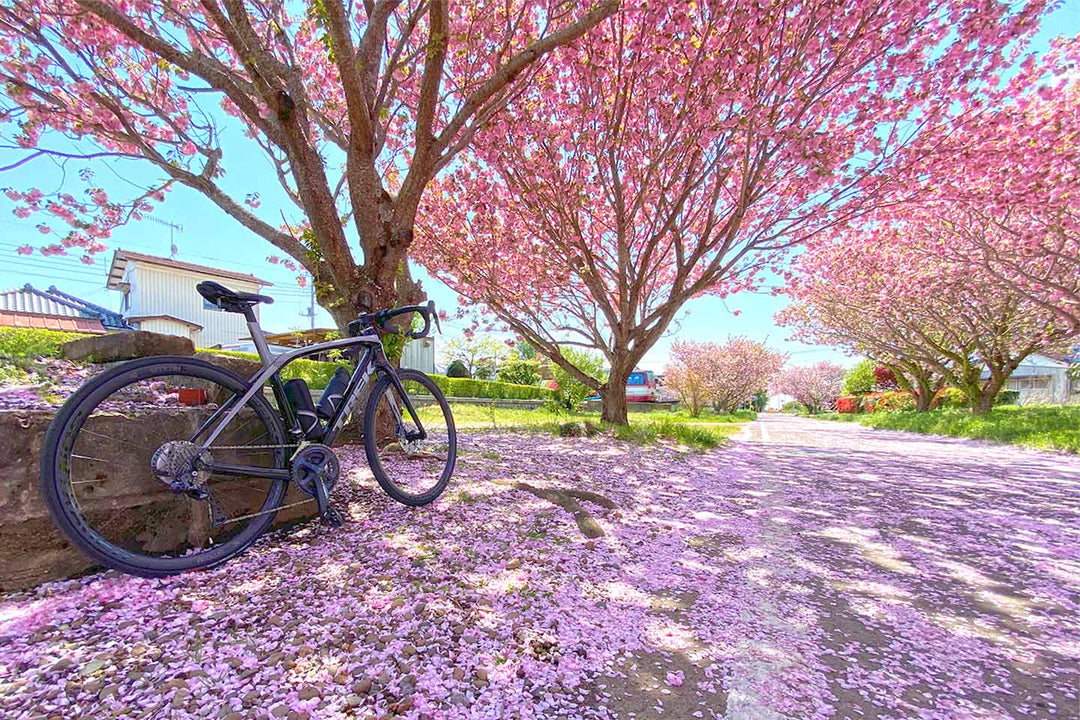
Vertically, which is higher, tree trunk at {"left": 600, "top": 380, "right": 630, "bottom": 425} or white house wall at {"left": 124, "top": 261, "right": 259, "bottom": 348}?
white house wall at {"left": 124, "top": 261, "right": 259, "bottom": 348}

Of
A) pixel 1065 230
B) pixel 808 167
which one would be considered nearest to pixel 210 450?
pixel 808 167

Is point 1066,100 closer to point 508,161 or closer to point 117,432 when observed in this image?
point 508,161

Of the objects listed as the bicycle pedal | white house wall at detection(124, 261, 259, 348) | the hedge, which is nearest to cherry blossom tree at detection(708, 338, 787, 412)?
the hedge

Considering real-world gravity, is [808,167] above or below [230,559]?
above

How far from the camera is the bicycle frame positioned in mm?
1843

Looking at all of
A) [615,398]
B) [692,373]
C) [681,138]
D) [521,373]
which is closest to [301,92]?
[681,138]

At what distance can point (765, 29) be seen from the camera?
4.12m

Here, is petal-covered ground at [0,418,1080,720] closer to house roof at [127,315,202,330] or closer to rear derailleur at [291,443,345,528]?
rear derailleur at [291,443,345,528]

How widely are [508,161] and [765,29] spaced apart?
11.6ft

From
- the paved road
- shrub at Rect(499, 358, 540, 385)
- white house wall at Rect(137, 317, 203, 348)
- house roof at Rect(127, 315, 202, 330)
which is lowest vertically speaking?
the paved road

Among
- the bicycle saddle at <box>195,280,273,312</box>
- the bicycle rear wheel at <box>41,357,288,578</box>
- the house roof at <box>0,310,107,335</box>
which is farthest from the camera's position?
the house roof at <box>0,310,107,335</box>

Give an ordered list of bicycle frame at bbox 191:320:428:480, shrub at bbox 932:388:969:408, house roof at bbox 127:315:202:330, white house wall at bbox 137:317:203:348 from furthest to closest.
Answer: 1. shrub at bbox 932:388:969:408
2. white house wall at bbox 137:317:203:348
3. house roof at bbox 127:315:202:330
4. bicycle frame at bbox 191:320:428:480

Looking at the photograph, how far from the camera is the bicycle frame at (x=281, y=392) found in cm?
184

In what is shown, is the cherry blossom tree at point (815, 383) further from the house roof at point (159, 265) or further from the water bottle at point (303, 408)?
the water bottle at point (303, 408)
